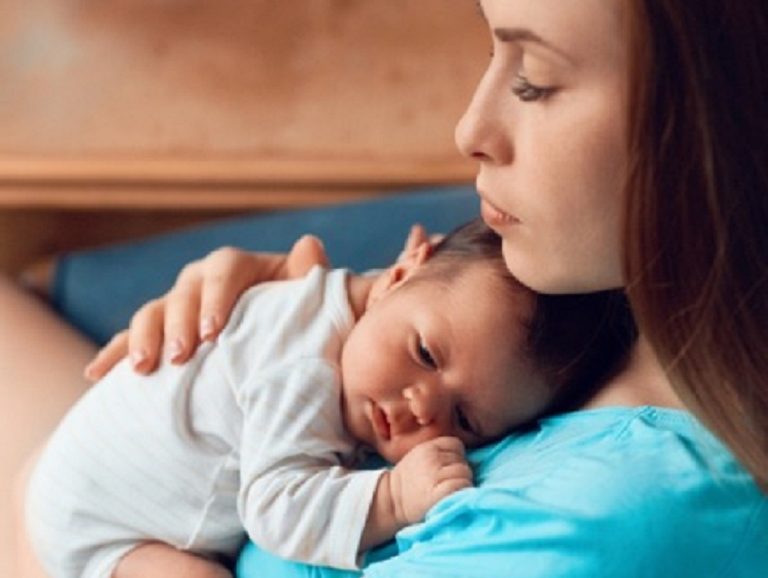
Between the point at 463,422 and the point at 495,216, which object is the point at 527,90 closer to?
the point at 495,216

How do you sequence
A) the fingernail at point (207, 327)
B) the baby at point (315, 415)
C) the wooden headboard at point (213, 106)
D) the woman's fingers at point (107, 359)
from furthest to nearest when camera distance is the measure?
the wooden headboard at point (213, 106)
the woman's fingers at point (107, 359)
the fingernail at point (207, 327)
the baby at point (315, 415)

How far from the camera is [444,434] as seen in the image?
103 cm

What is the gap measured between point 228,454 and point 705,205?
410 mm

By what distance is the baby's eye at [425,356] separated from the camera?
103 cm

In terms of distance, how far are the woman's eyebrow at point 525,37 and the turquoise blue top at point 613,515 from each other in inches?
9.0

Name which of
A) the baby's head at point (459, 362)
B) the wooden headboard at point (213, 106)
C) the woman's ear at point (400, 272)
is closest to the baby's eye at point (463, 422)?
the baby's head at point (459, 362)

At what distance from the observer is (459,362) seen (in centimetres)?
102

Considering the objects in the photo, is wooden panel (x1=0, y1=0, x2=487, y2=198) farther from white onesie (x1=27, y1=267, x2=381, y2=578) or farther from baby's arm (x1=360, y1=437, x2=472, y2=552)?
baby's arm (x1=360, y1=437, x2=472, y2=552)

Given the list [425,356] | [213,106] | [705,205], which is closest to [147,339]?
[425,356]

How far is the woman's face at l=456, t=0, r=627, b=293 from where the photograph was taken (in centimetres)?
81

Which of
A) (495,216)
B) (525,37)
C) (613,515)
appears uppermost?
(525,37)

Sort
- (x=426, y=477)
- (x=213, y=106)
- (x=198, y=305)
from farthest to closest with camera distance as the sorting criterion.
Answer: (x=213, y=106) → (x=198, y=305) → (x=426, y=477)

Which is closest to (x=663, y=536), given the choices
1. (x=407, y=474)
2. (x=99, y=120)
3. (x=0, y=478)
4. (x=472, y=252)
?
(x=407, y=474)

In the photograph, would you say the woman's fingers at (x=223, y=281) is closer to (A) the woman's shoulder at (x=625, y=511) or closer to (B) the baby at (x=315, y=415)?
(B) the baby at (x=315, y=415)
